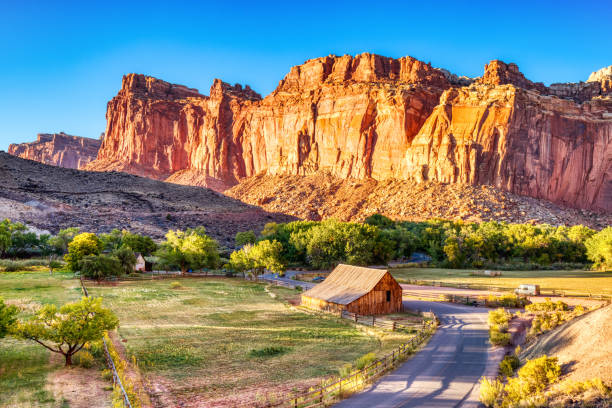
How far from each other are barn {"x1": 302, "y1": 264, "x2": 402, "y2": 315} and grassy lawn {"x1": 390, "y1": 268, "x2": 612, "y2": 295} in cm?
2021

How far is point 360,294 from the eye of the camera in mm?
35000

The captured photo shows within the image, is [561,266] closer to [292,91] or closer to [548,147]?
[548,147]

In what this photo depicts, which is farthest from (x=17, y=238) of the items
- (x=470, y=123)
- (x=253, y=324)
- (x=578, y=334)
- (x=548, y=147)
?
Result: (x=548, y=147)

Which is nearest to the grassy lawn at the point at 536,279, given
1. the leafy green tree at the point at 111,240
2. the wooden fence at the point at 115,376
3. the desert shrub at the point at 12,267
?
the leafy green tree at the point at 111,240

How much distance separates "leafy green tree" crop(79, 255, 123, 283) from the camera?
164 ft

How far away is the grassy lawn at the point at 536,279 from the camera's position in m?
49.3

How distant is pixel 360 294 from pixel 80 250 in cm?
3621

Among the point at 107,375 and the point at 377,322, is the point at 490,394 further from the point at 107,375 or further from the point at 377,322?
the point at 377,322

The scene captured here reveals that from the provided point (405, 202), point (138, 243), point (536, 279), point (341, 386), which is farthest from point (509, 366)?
point (405, 202)

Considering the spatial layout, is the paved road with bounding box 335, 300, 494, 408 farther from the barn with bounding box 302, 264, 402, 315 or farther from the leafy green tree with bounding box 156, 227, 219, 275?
the leafy green tree with bounding box 156, 227, 219, 275

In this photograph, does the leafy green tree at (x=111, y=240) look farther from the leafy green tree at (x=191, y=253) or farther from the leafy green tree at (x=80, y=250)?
the leafy green tree at (x=80, y=250)

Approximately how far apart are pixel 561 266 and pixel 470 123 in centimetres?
5796

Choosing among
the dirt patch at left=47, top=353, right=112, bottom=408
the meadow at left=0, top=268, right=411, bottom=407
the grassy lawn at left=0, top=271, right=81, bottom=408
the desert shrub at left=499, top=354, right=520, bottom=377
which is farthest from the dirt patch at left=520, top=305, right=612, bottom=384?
the grassy lawn at left=0, top=271, right=81, bottom=408

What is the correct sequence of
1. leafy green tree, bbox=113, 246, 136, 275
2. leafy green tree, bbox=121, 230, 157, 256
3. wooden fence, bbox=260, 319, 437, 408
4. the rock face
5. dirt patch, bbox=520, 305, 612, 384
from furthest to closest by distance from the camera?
the rock face
leafy green tree, bbox=121, 230, 157, 256
leafy green tree, bbox=113, 246, 136, 275
wooden fence, bbox=260, 319, 437, 408
dirt patch, bbox=520, 305, 612, 384
